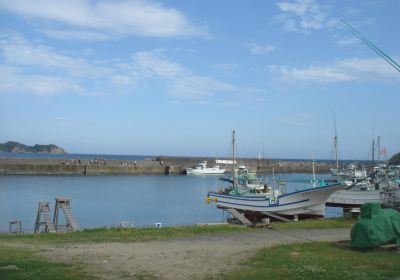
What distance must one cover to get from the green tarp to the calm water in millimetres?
24503

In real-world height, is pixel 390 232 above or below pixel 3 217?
above

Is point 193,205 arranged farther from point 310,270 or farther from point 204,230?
point 310,270

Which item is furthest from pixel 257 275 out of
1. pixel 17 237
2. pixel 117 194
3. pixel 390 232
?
pixel 117 194

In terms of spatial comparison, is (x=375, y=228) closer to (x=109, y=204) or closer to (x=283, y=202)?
(x=283, y=202)

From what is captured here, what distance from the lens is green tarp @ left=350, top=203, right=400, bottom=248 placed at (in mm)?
14102

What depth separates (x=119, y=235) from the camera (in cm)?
1839

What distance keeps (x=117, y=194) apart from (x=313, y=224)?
4470cm

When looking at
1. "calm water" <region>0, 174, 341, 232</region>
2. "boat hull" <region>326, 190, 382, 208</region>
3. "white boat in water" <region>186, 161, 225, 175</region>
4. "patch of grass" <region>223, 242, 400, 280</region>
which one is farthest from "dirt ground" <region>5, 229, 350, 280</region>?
"white boat in water" <region>186, 161, 225, 175</region>

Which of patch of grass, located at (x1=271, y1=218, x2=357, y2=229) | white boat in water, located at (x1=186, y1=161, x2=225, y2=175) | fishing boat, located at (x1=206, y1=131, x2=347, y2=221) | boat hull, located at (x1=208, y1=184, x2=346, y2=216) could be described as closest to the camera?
patch of grass, located at (x1=271, y1=218, x2=357, y2=229)

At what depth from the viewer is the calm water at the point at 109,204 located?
1606 inches

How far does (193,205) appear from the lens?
5416cm

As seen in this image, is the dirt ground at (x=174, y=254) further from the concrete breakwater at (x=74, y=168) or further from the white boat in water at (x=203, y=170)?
the white boat in water at (x=203, y=170)

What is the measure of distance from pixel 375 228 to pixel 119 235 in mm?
8829

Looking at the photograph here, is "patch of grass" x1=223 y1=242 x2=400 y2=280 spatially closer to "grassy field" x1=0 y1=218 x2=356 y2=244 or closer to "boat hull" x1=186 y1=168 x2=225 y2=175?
"grassy field" x1=0 y1=218 x2=356 y2=244
